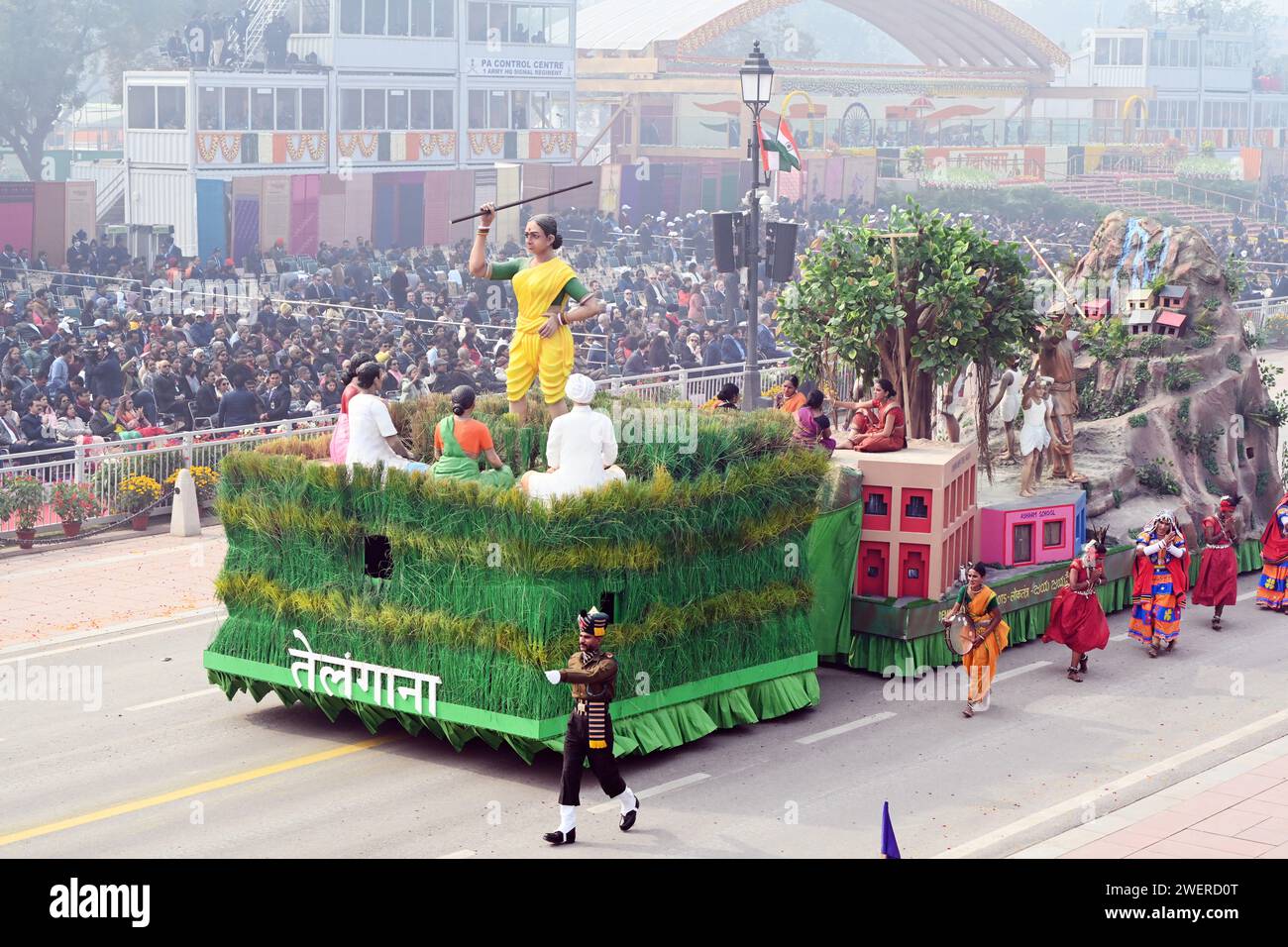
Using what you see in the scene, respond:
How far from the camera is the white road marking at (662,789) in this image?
12320mm

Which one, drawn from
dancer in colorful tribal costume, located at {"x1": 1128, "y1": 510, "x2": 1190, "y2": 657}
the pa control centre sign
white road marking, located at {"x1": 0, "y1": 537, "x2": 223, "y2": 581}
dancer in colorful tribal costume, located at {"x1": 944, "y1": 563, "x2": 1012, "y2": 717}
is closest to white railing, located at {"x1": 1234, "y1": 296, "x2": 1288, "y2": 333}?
dancer in colorful tribal costume, located at {"x1": 1128, "y1": 510, "x2": 1190, "y2": 657}

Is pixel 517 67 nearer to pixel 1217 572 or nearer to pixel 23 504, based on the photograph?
pixel 23 504

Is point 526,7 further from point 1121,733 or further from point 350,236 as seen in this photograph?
point 1121,733

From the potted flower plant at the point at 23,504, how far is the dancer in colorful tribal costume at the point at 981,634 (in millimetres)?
11299

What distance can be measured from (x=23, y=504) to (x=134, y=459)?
1722 mm

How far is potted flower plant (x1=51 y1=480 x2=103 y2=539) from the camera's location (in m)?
21.3

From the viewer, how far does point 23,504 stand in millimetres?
20859

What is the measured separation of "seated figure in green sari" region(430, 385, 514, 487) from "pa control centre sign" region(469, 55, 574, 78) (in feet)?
158

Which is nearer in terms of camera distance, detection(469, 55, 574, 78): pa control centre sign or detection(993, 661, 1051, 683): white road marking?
detection(993, 661, 1051, 683): white road marking

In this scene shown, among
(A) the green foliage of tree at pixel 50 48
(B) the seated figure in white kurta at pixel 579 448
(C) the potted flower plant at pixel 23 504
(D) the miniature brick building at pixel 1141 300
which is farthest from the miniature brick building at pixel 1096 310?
(A) the green foliage of tree at pixel 50 48

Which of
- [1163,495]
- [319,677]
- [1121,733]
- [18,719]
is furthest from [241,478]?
[1163,495]

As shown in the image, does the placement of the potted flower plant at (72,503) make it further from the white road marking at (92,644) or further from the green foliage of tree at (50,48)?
the green foliage of tree at (50,48)

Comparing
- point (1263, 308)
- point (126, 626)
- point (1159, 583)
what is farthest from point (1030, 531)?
point (1263, 308)

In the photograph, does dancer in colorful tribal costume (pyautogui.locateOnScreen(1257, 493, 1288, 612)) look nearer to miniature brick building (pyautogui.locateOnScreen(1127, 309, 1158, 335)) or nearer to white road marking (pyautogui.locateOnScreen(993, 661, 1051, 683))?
miniature brick building (pyautogui.locateOnScreen(1127, 309, 1158, 335))
